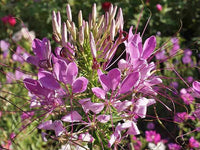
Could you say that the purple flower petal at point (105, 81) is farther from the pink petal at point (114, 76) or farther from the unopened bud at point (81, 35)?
the unopened bud at point (81, 35)

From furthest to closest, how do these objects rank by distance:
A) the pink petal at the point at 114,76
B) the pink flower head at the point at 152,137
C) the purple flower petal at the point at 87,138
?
the pink flower head at the point at 152,137 < the purple flower petal at the point at 87,138 < the pink petal at the point at 114,76

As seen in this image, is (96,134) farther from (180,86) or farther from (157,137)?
(180,86)

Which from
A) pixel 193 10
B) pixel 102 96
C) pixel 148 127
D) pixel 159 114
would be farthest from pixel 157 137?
pixel 193 10

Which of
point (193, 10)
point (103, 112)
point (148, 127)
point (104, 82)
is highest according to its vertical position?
point (104, 82)

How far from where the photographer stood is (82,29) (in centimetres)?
78

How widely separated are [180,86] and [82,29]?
1815 mm

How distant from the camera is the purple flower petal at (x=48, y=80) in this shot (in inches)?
27.7

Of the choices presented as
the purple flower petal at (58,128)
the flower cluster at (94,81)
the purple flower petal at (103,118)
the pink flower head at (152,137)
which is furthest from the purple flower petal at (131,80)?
the pink flower head at (152,137)

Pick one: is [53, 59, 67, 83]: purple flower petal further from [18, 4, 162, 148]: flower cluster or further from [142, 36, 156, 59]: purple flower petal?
[142, 36, 156, 59]: purple flower petal

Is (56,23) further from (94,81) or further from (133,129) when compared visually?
(133,129)

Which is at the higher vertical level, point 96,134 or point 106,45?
point 106,45

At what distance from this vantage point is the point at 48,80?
714 millimetres

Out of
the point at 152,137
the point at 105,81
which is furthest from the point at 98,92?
the point at 152,137

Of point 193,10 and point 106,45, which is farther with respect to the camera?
point 193,10
